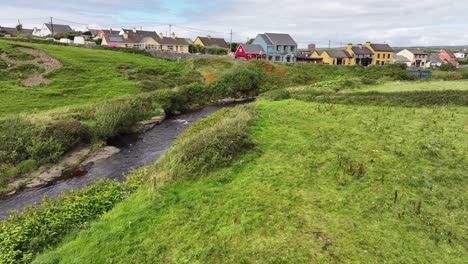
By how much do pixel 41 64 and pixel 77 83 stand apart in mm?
10354

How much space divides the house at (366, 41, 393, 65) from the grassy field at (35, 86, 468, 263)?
91365 millimetres

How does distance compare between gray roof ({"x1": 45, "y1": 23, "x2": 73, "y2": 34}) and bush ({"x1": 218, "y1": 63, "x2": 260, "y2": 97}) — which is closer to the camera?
bush ({"x1": 218, "y1": 63, "x2": 260, "y2": 97})

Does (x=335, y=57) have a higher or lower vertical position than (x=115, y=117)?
higher

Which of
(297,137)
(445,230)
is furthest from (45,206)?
(445,230)

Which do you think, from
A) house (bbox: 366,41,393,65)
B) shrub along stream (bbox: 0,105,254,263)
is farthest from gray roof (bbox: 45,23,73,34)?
shrub along stream (bbox: 0,105,254,263)

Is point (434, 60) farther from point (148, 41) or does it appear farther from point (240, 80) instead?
point (148, 41)

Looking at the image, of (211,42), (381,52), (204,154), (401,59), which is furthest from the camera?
(401,59)

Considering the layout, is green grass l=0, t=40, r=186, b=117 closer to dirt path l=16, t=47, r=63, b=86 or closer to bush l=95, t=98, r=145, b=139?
dirt path l=16, t=47, r=63, b=86

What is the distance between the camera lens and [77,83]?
44.0 m

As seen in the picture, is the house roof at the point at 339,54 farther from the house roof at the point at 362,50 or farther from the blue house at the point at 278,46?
the blue house at the point at 278,46

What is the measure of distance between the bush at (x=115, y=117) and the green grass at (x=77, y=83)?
773 centimetres

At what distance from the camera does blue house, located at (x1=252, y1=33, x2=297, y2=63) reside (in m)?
86.5

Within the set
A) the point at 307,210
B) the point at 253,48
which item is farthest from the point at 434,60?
the point at 307,210

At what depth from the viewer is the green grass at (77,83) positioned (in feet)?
114
